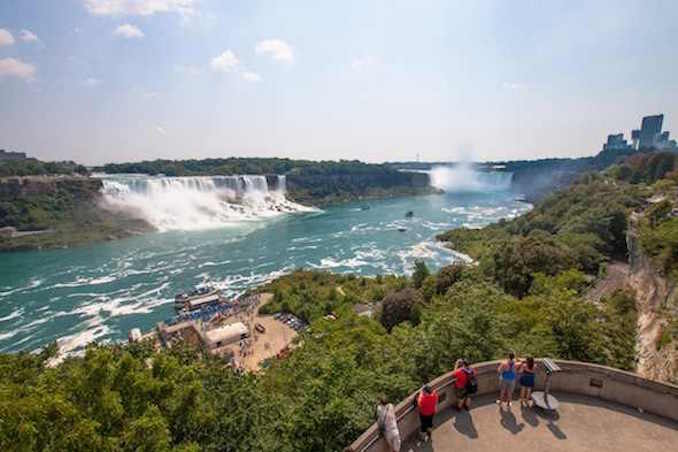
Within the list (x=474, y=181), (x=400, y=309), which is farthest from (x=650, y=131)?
(x=400, y=309)

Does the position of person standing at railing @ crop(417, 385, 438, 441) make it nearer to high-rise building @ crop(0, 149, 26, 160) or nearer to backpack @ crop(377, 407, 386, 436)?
backpack @ crop(377, 407, 386, 436)

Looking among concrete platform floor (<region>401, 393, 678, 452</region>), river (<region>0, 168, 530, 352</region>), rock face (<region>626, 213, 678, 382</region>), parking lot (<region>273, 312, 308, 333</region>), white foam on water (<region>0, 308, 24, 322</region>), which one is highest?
concrete platform floor (<region>401, 393, 678, 452</region>)

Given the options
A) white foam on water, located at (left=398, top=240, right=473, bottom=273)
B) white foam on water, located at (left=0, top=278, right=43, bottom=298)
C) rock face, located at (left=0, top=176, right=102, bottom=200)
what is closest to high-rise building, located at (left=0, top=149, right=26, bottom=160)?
rock face, located at (left=0, top=176, right=102, bottom=200)

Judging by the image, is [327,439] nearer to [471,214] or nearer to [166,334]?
[166,334]

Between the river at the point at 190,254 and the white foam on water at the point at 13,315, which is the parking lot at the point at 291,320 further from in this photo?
the white foam on water at the point at 13,315

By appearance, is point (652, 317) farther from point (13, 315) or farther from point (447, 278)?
point (13, 315)
